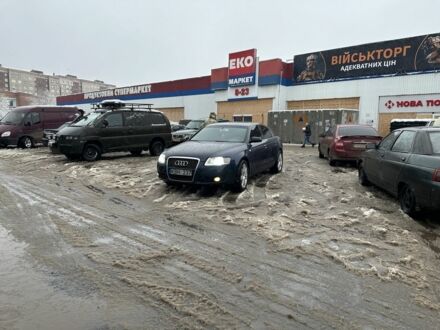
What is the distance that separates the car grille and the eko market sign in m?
20.4

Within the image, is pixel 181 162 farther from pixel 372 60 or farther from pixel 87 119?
pixel 372 60

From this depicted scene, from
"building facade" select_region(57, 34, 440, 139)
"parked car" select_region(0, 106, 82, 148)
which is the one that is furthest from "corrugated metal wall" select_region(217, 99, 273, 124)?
"parked car" select_region(0, 106, 82, 148)

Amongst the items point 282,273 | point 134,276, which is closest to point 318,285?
point 282,273

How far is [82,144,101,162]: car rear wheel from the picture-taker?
12.8 meters

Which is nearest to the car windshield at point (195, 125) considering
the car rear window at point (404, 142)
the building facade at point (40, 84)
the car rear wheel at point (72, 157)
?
the car rear wheel at point (72, 157)

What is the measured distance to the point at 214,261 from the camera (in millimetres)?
4285

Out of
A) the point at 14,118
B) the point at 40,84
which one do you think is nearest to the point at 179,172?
the point at 14,118

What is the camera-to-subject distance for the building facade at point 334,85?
22.8 m

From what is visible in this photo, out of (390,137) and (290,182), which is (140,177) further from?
(390,137)

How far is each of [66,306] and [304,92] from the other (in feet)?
89.4

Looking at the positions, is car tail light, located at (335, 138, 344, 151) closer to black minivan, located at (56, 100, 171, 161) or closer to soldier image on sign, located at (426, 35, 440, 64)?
black minivan, located at (56, 100, 171, 161)

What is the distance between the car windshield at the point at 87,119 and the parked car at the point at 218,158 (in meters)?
5.46

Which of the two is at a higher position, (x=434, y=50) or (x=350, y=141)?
(x=434, y=50)

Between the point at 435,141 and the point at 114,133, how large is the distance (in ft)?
34.0
